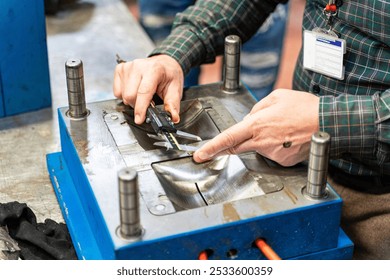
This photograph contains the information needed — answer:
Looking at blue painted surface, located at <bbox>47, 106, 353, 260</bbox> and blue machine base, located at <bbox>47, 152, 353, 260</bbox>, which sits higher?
blue painted surface, located at <bbox>47, 106, 353, 260</bbox>

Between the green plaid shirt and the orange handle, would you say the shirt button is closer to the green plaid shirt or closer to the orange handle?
the green plaid shirt

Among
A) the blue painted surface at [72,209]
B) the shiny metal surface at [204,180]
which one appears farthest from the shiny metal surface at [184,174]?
the blue painted surface at [72,209]

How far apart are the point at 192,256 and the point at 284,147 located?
0.80 ft

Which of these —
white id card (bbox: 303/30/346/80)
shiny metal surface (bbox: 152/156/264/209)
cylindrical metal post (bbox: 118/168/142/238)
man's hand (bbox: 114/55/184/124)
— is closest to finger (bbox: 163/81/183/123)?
man's hand (bbox: 114/55/184/124)

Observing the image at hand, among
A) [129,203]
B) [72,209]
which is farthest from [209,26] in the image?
[129,203]

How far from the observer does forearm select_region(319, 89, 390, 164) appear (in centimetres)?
111

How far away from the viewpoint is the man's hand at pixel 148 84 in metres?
1.27

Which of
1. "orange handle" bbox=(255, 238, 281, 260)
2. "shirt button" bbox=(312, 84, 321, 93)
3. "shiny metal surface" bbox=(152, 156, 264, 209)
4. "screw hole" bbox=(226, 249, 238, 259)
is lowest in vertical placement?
"screw hole" bbox=(226, 249, 238, 259)

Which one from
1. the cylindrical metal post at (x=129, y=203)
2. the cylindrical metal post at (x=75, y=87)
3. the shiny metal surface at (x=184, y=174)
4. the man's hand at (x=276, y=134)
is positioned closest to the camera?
the cylindrical metal post at (x=129, y=203)

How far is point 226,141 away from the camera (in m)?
1.10

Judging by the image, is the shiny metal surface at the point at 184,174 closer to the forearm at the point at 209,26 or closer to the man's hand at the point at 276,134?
the man's hand at the point at 276,134

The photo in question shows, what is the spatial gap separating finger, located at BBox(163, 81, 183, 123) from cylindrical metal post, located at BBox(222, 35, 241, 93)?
3.7 inches
